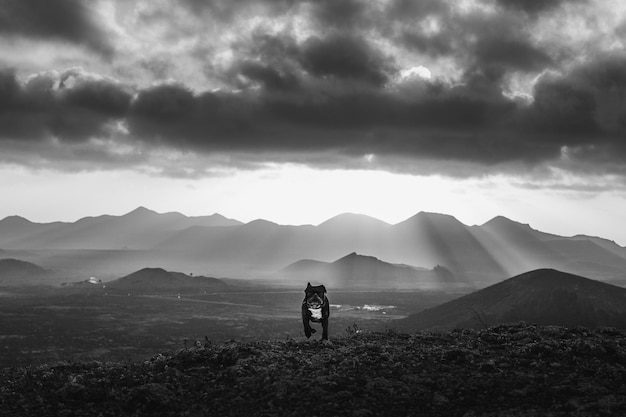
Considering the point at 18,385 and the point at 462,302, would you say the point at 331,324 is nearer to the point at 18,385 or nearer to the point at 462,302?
the point at 462,302

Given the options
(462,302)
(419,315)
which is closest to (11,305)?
(419,315)

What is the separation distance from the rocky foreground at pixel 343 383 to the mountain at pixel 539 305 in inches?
3294

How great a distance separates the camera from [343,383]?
476 inches

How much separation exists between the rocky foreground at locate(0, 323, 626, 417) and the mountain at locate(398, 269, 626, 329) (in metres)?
83.7

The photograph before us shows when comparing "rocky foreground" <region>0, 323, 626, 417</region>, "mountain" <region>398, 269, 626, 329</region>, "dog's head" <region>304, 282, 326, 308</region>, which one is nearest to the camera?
"rocky foreground" <region>0, 323, 626, 417</region>

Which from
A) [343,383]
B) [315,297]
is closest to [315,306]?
[315,297]

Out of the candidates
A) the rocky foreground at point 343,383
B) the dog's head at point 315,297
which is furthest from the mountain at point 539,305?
the rocky foreground at point 343,383

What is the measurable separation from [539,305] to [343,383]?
106418mm

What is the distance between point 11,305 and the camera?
148 m

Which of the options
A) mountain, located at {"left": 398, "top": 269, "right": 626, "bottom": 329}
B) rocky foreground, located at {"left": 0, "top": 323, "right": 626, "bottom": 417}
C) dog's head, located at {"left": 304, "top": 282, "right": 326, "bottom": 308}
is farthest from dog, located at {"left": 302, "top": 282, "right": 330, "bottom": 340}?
mountain, located at {"left": 398, "top": 269, "right": 626, "bottom": 329}

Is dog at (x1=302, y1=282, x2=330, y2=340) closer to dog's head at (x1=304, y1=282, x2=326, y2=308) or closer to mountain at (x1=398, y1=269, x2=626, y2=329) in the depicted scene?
dog's head at (x1=304, y1=282, x2=326, y2=308)

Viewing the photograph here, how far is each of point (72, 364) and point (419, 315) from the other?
111m

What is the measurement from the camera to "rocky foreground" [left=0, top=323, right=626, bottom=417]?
10.8m

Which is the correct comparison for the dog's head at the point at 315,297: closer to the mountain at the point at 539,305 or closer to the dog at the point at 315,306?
the dog at the point at 315,306
